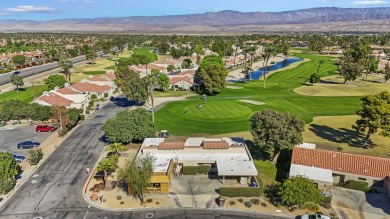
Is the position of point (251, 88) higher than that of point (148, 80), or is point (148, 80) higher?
point (148, 80)

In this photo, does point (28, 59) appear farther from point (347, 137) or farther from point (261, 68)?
point (347, 137)

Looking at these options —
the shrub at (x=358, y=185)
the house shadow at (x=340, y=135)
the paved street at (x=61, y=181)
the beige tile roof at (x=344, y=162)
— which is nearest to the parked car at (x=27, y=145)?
the paved street at (x=61, y=181)

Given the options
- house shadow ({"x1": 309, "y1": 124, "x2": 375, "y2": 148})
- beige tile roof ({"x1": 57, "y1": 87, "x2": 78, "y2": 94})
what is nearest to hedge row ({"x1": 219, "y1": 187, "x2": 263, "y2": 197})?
house shadow ({"x1": 309, "y1": 124, "x2": 375, "y2": 148})

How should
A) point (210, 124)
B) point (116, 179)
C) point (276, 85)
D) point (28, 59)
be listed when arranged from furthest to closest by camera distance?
point (28, 59) < point (276, 85) < point (210, 124) < point (116, 179)

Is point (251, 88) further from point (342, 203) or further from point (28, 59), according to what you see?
point (28, 59)

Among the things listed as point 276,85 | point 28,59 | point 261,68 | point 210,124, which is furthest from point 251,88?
point 28,59

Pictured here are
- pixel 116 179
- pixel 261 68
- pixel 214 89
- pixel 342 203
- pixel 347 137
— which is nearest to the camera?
pixel 342 203

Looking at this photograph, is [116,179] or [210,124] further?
[210,124]
